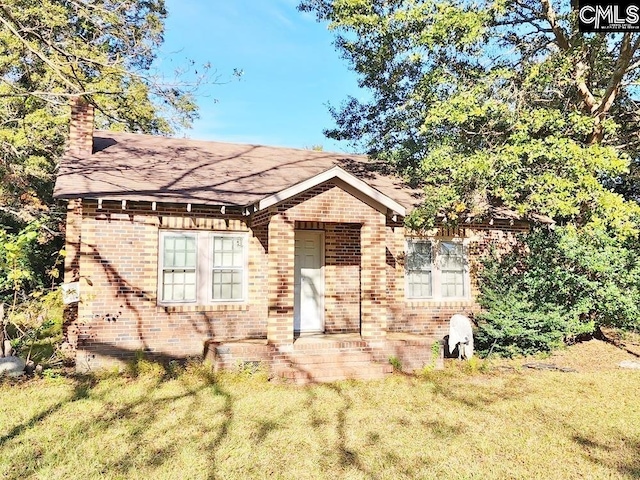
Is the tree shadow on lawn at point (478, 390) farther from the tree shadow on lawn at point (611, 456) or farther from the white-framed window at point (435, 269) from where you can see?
the white-framed window at point (435, 269)

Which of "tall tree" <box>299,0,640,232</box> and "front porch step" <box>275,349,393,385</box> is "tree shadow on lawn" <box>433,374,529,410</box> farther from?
"tall tree" <box>299,0,640,232</box>

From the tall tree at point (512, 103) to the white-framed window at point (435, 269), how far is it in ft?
3.28

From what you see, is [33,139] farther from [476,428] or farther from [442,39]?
[476,428]

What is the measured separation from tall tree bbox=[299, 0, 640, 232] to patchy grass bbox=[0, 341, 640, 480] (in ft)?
12.9

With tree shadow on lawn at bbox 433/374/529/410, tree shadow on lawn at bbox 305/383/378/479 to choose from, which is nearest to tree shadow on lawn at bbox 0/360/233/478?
tree shadow on lawn at bbox 305/383/378/479

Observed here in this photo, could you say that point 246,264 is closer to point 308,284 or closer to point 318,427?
point 308,284

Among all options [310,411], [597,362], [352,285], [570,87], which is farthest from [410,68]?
[310,411]

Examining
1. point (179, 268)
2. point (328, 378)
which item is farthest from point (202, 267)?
point (328, 378)

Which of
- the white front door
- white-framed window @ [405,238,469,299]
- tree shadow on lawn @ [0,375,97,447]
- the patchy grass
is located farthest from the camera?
white-framed window @ [405,238,469,299]

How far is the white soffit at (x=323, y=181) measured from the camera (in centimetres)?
895

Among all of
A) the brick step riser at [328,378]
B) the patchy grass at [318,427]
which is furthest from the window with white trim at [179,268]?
the brick step riser at [328,378]

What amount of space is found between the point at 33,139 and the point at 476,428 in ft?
59.7

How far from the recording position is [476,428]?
6.41m

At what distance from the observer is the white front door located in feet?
36.7
